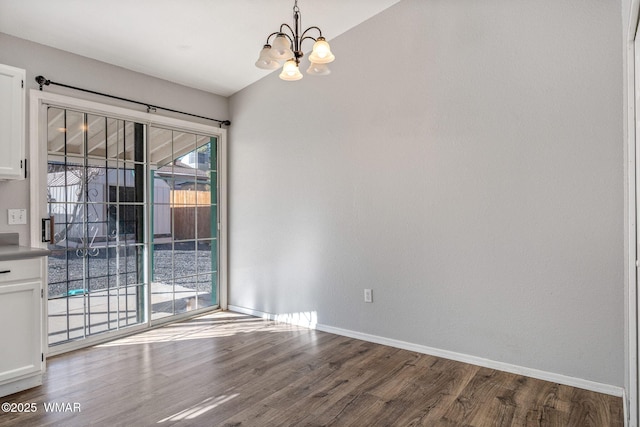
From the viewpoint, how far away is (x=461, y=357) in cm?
312

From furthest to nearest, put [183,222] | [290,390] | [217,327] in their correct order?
[183,222]
[217,327]
[290,390]

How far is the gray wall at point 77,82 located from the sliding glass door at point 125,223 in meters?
0.21

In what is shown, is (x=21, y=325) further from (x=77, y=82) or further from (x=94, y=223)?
(x=77, y=82)

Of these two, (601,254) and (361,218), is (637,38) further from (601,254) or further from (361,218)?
(361,218)

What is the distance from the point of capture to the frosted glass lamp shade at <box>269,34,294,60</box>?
7.52 feet

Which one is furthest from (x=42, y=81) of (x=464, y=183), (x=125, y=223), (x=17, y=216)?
(x=464, y=183)

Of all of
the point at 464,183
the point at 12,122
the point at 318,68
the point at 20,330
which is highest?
the point at 318,68

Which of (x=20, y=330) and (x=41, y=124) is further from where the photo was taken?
(x=41, y=124)

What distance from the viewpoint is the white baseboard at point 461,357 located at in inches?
104

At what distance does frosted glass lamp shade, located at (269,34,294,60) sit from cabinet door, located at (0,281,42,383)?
2.18m

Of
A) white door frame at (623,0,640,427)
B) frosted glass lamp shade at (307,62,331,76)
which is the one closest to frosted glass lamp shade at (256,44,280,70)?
frosted glass lamp shade at (307,62,331,76)

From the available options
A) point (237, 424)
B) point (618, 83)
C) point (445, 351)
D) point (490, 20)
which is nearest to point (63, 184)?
point (237, 424)

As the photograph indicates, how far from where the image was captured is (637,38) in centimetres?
175

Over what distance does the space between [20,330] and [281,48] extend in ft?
8.02
